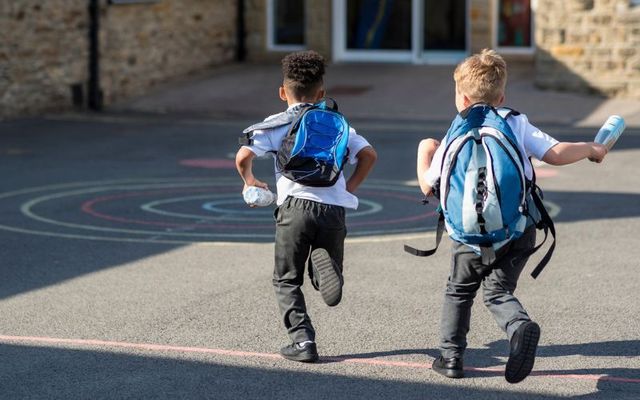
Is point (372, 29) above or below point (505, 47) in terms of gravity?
above

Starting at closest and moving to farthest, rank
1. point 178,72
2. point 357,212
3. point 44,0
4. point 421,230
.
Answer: point 421,230
point 357,212
point 44,0
point 178,72

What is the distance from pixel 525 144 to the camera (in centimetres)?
615

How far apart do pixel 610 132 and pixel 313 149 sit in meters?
1.45

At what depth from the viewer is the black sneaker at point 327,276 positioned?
6.29 m

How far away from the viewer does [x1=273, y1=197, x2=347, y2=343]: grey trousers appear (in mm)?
6496

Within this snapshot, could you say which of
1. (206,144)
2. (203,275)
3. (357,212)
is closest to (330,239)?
(203,275)

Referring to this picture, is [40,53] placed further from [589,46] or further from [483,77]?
[483,77]

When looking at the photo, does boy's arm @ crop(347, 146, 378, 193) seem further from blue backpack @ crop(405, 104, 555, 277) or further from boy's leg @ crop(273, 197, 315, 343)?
blue backpack @ crop(405, 104, 555, 277)

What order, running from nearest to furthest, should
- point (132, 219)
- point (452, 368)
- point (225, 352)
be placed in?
1. point (452, 368)
2. point (225, 352)
3. point (132, 219)

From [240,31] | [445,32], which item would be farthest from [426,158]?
[240,31]

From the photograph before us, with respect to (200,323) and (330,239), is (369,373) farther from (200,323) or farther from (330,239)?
(200,323)

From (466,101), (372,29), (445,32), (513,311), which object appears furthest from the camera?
(372,29)

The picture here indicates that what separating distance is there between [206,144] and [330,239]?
38.2 feet

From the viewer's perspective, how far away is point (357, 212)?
12.2 m
